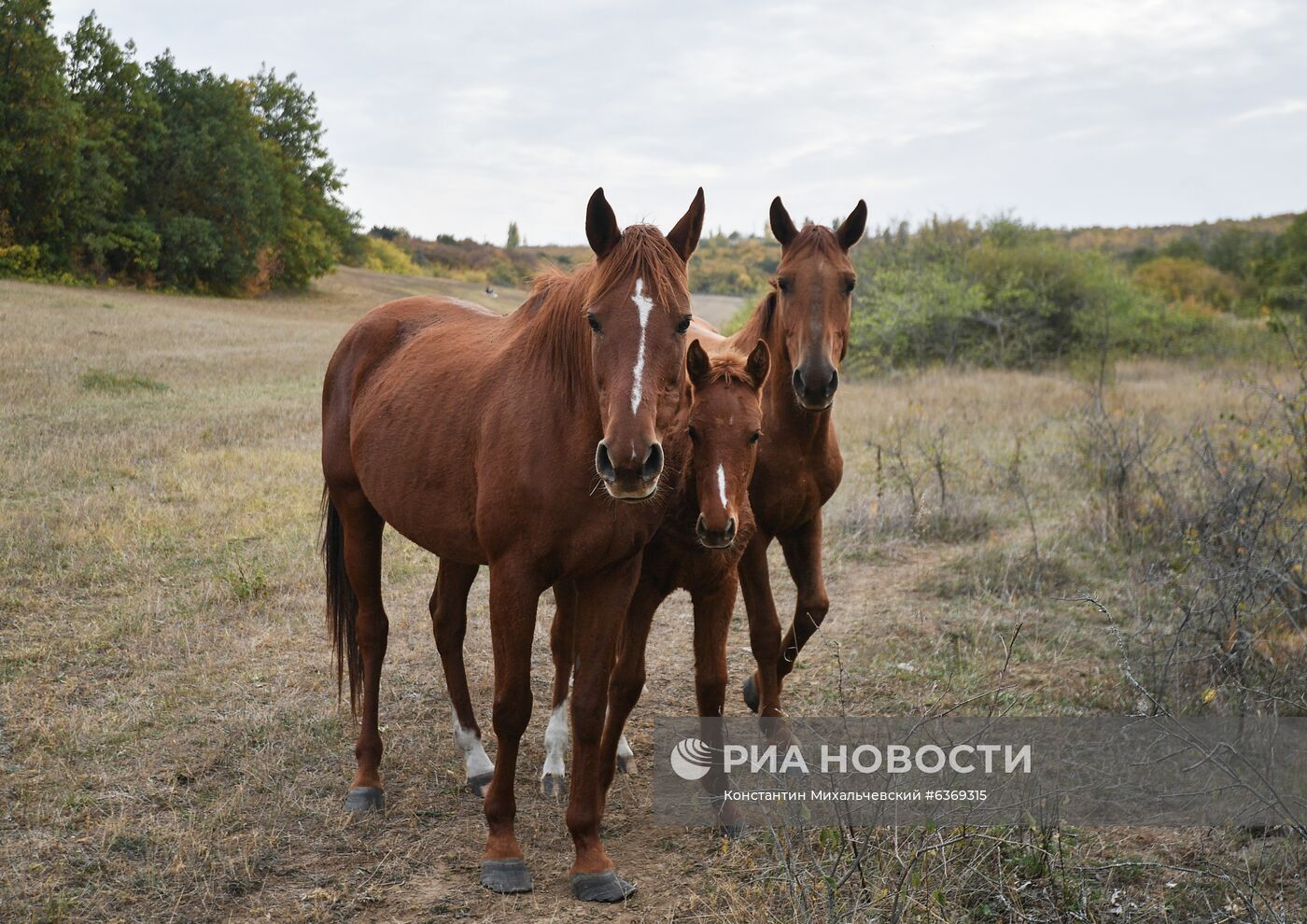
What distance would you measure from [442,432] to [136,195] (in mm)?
37011

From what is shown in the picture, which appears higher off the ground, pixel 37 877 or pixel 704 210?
pixel 704 210

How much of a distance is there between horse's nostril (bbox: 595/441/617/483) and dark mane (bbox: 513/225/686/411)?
444 millimetres

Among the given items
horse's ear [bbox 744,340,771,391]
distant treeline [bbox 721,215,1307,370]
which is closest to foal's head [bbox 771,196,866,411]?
horse's ear [bbox 744,340,771,391]

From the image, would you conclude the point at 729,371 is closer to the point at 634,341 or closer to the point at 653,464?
the point at 634,341

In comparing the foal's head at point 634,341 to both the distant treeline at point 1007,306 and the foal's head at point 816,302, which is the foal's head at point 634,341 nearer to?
the foal's head at point 816,302

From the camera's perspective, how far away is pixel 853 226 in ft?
16.7

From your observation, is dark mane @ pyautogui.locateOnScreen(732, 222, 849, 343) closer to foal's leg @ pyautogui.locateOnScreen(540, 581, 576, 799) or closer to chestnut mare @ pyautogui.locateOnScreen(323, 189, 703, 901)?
chestnut mare @ pyautogui.locateOnScreen(323, 189, 703, 901)

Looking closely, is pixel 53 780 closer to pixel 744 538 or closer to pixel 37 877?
pixel 37 877

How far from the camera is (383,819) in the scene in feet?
14.1

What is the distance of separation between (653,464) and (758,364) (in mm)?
1111

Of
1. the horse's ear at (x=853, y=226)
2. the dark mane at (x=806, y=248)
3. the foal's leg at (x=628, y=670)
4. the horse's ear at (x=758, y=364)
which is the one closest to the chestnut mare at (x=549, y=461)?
the foal's leg at (x=628, y=670)

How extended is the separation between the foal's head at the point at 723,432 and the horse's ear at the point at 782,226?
1353mm

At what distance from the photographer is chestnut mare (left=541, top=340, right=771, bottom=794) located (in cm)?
373

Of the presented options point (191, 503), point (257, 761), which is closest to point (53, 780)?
point (257, 761)
